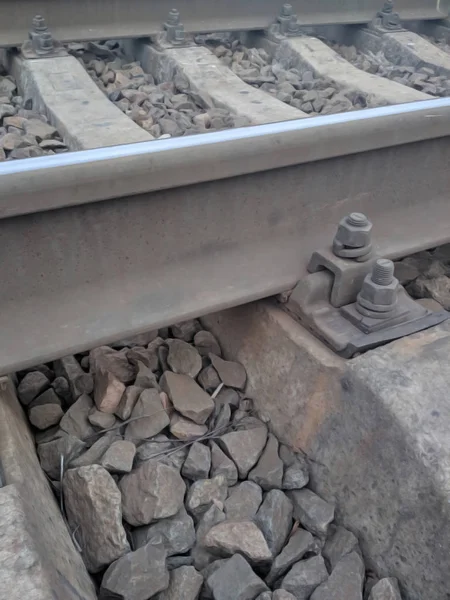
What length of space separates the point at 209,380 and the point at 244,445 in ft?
1.04

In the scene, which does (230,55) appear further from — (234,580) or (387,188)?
(234,580)

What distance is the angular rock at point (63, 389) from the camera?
2.29 meters

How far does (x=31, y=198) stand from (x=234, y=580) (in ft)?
4.01

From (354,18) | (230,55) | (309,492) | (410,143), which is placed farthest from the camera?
(354,18)

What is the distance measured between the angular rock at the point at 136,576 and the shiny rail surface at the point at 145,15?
127 inches

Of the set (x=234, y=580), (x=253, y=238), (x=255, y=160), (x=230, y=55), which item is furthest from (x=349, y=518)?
(x=230, y=55)

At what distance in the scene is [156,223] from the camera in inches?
86.6

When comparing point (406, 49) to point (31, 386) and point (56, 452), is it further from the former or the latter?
point (56, 452)

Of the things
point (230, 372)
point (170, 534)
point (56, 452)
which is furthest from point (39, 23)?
point (170, 534)

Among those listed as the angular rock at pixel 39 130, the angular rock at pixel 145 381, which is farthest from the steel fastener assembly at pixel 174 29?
the angular rock at pixel 145 381

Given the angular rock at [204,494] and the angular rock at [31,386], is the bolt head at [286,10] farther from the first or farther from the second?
the angular rock at [204,494]

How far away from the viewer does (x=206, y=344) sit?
2.56 m

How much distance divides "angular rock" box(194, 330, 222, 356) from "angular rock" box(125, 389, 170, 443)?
39 centimetres

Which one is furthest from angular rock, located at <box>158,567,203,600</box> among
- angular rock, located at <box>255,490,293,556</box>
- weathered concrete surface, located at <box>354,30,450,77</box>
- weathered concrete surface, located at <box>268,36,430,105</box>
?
weathered concrete surface, located at <box>354,30,450,77</box>
